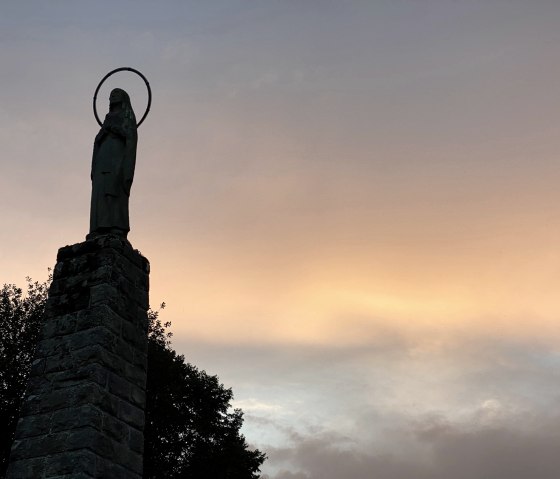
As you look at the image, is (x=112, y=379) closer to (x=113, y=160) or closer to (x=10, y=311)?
(x=113, y=160)

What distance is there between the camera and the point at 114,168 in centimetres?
1109

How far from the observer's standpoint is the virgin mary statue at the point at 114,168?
10734 millimetres

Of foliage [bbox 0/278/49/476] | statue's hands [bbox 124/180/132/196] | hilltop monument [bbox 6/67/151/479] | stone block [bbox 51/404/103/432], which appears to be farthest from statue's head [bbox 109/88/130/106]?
foliage [bbox 0/278/49/476]

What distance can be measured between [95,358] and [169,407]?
2049 cm

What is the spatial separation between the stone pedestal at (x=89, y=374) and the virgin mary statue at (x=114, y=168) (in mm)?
417

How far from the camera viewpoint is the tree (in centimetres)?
2655

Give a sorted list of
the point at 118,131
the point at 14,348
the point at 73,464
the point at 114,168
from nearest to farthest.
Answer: the point at 73,464 → the point at 114,168 → the point at 118,131 → the point at 14,348

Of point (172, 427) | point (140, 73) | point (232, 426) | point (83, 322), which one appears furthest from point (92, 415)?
point (232, 426)

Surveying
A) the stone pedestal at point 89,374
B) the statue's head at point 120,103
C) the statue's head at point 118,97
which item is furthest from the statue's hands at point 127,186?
the statue's head at point 118,97

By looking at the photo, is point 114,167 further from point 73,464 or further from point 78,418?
point 73,464

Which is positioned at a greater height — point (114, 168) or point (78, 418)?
point (114, 168)

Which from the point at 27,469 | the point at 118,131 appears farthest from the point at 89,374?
the point at 118,131

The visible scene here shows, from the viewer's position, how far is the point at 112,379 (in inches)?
363

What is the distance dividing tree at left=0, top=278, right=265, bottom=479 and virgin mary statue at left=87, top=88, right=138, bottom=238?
17.7 metres
